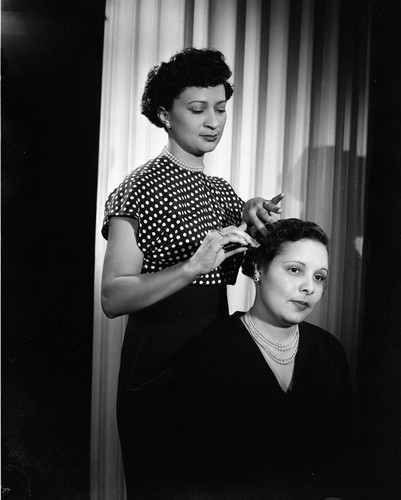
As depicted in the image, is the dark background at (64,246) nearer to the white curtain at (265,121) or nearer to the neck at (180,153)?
the white curtain at (265,121)

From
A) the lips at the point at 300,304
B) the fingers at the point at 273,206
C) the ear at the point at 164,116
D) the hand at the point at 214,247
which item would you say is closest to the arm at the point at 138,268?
the hand at the point at 214,247

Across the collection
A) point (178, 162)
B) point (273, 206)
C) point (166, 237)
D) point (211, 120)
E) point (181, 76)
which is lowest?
point (166, 237)

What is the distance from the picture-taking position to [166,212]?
138 centimetres

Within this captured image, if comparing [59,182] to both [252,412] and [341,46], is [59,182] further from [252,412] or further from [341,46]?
[341,46]

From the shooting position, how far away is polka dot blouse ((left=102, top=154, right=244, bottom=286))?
1363 millimetres

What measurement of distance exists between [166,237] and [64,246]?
432 mm

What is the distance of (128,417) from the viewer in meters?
1.48

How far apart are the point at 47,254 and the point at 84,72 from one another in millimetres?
596

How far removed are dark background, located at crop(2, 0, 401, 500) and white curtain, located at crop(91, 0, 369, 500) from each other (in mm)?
43

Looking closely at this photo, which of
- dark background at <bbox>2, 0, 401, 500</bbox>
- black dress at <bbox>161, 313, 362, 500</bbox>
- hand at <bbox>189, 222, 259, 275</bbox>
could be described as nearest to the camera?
hand at <bbox>189, 222, 259, 275</bbox>

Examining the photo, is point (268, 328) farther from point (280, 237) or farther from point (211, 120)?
point (211, 120)

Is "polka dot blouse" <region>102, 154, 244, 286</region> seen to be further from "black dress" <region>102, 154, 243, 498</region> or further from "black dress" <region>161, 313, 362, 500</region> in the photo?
"black dress" <region>161, 313, 362, 500</region>

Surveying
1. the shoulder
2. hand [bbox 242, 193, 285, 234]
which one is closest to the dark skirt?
hand [bbox 242, 193, 285, 234]

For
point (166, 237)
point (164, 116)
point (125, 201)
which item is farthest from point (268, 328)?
point (164, 116)
